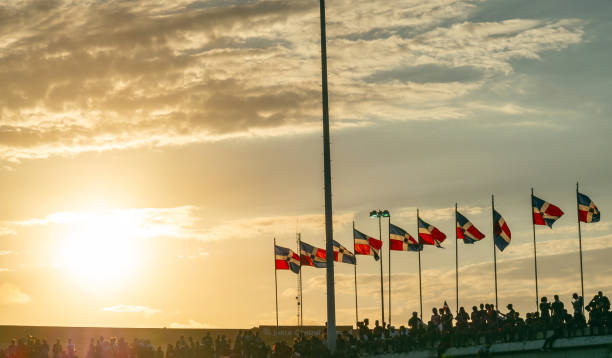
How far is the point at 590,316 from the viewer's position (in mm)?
45406

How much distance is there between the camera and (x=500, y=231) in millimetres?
56031

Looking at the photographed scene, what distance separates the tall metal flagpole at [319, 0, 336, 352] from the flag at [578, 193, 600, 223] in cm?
1442

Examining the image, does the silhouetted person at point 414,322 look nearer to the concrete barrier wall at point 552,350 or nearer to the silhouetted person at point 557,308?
the concrete barrier wall at point 552,350

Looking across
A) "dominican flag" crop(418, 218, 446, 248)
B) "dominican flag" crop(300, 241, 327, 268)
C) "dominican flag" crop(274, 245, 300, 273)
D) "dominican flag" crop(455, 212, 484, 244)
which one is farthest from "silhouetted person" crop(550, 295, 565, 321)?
"dominican flag" crop(274, 245, 300, 273)

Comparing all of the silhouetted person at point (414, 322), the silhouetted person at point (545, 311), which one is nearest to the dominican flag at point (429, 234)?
the silhouetted person at point (414, 322)

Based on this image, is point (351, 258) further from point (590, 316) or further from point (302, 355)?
point (590, 316)

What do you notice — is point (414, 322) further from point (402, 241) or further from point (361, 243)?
point (361, 243)

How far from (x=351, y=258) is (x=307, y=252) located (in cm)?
332

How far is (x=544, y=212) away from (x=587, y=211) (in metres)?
1.99

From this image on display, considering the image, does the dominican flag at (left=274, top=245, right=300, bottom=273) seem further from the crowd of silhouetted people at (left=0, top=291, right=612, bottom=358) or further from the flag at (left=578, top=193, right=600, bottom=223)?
the flag at (left=578, top=193, right=600, bottom=223)

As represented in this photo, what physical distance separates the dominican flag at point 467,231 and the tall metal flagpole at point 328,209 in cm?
1301

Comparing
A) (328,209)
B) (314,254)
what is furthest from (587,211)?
(314,254)

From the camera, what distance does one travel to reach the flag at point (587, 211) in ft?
178

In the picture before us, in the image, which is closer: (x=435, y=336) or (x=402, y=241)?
(x=435, y=336)
